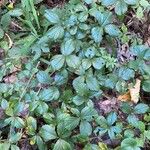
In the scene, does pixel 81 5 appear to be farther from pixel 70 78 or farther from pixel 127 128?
pixel 127 128

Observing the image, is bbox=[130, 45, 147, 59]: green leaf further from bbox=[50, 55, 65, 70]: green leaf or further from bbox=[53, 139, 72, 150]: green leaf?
bbox=[53, 139, 72, 150]: green leaf

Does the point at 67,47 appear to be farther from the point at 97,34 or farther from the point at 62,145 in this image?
the point at 62,145

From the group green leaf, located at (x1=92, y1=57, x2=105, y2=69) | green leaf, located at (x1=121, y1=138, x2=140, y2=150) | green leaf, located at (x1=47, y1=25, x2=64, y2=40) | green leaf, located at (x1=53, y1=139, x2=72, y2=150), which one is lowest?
green leaf, located at (x1=121, y1=138, x2=140, y2=150)

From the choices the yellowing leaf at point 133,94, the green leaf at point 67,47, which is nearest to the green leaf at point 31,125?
the green leaf at point 67,47

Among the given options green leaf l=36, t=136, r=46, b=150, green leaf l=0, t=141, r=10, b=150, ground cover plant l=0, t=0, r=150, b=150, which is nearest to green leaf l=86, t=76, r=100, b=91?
ground cover plant l=0, t=0, r=150, b=150

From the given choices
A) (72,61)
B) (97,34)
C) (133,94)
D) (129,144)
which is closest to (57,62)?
(72,61)
